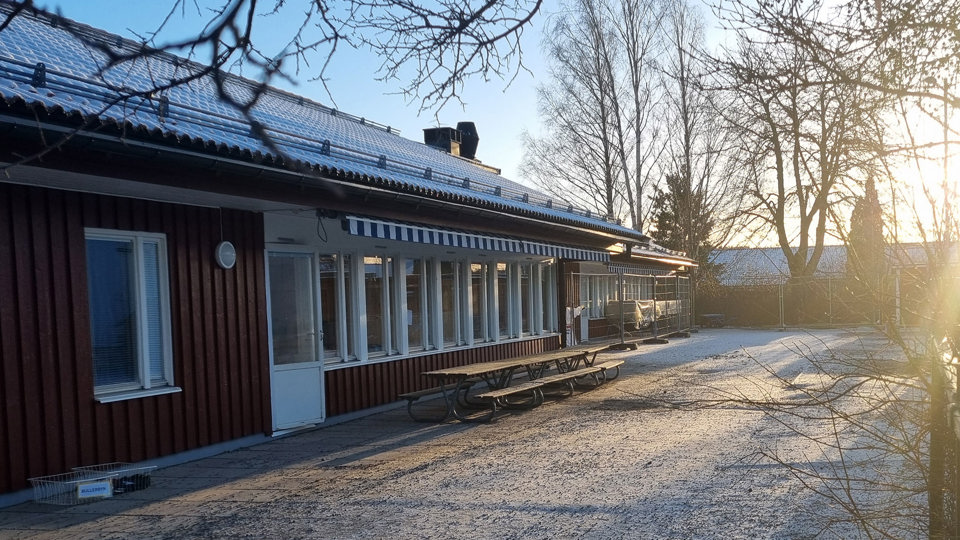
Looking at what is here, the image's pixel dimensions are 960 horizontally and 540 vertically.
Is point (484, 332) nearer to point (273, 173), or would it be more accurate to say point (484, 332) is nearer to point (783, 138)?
point (273, 173)

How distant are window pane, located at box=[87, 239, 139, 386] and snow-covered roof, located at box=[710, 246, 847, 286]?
18.8 ft

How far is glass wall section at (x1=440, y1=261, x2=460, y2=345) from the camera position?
12539 mm

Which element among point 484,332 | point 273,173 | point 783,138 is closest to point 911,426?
point 783,138

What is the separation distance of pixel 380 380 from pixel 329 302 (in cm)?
141

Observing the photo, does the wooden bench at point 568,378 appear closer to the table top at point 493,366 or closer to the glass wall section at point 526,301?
the table top at point 493,366

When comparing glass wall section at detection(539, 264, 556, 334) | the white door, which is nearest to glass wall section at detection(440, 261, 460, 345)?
the white door

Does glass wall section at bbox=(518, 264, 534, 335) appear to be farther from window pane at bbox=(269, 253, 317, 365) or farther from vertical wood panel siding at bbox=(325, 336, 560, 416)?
window pane at bbox=(269, 253, 317, 365)

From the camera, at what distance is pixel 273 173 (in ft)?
24.5

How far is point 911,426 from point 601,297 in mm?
20172

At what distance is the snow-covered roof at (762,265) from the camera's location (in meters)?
3.43

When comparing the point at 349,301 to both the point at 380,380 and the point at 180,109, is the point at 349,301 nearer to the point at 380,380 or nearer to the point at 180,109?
the point at 380,380

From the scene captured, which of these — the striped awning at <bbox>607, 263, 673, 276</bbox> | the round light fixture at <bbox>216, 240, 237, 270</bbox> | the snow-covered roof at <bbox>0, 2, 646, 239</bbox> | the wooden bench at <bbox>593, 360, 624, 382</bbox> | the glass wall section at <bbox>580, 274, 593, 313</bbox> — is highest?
the snow-covered roof at <bbox>0, 2, 646, 239</bbox>

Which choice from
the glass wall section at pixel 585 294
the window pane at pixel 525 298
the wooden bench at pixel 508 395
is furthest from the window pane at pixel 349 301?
the glass wall section at pixel 585 294

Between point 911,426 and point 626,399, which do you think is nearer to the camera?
point 911,426
